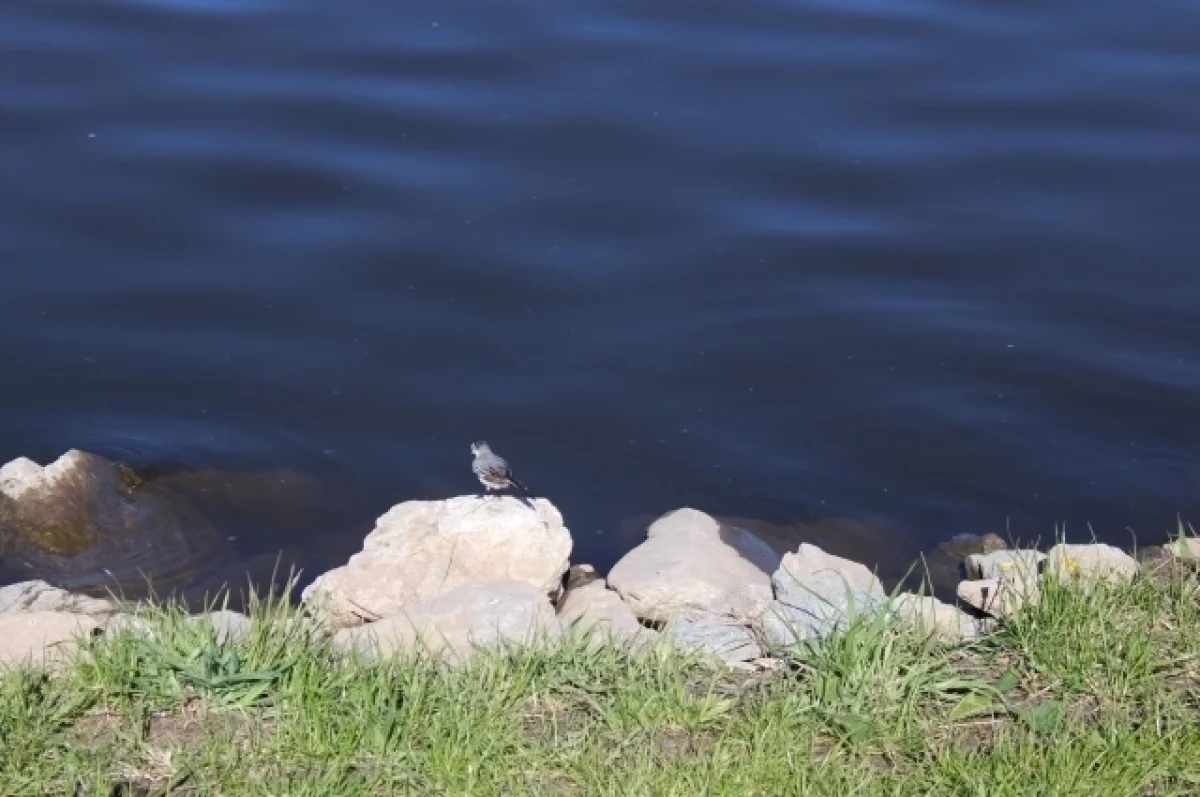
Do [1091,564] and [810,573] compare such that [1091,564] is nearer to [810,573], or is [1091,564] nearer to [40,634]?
[810,573]

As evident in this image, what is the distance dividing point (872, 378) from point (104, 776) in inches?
180

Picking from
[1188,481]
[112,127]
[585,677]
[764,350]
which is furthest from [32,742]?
Answer: [112,127]

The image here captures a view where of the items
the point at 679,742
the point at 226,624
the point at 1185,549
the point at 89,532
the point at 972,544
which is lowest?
the point at 89,532

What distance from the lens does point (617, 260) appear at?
8.14 meters

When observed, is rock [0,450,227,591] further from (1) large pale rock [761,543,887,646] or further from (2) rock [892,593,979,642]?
(2) rock [892,593,979,642]

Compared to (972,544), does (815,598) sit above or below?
above

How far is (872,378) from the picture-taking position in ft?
24.7

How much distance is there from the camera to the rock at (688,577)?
5.16 metres

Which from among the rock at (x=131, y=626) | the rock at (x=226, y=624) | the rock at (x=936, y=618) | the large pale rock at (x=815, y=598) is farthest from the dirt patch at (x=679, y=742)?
the rock at (x=131, y=626)

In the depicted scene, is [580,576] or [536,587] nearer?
[536,587]

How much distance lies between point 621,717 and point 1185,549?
6.79ft

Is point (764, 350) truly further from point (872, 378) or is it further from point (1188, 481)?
point (1188, 481)

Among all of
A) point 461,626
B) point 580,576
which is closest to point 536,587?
point 461,626

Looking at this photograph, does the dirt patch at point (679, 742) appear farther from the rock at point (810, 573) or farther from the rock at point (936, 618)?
the rock at point (810, 573)
